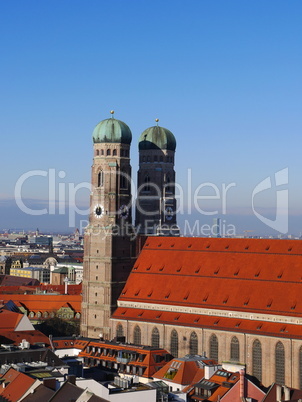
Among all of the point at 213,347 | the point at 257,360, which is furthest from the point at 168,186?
the point at 257,360

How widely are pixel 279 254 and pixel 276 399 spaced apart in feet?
109

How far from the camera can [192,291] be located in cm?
11969

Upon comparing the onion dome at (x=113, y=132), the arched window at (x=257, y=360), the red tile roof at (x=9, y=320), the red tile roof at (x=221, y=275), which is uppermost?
the onion dome at (x=113, y=132)

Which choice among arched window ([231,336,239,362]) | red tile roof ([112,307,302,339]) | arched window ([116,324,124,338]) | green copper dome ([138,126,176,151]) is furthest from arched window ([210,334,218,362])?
green copper dome ([138,126,176,151])

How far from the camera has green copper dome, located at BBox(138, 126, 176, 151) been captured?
15400 cm

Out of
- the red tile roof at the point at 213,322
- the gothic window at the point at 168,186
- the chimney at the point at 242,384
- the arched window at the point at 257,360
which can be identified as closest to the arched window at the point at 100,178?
the red tile roof at the point at 213,322

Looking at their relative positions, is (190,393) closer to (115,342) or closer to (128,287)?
(115,342)

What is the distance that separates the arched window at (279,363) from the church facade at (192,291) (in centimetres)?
13

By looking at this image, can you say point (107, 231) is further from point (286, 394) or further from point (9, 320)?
point (286, 394)

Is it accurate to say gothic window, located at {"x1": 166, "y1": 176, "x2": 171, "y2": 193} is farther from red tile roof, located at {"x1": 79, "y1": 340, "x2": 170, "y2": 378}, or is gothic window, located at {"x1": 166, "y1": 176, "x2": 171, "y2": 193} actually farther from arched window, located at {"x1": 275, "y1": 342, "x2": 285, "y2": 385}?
arched window, located at {"x1": 275, "y1": 342, "x2": 285, "y2": 385}

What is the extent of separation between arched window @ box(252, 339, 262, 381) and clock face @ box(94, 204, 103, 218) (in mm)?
37714

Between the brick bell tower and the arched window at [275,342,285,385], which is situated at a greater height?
the brick bell tower

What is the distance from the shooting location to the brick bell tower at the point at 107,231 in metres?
129

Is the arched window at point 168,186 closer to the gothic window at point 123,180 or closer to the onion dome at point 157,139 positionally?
the onion dome at point 157,139
